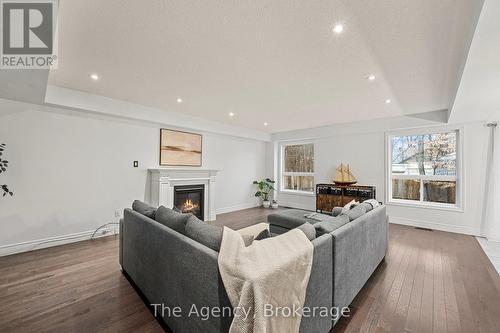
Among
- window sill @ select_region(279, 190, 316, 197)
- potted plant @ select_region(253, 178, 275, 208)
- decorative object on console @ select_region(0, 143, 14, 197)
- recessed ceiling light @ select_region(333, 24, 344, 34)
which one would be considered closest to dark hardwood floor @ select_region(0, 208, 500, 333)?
decorative object on console @ select_region(0, 143, 14, 197)

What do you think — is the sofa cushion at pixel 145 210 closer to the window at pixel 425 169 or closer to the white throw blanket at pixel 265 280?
the white throw blanket at pixel 265 280

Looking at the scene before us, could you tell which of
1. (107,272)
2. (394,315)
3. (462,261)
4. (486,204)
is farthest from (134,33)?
(486,204)

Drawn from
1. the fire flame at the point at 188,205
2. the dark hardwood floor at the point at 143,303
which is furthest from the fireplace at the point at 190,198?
the dark hardwood floor at the point at 143,303

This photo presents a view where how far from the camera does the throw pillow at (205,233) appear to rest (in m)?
1.35

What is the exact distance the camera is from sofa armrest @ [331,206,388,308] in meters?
1.61

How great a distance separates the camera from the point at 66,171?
11.2ft

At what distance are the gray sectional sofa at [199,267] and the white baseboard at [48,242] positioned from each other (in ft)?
6.26

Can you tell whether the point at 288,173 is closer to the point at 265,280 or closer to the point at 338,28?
the point at 338,28

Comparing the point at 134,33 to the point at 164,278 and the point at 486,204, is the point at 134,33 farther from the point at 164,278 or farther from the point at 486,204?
the point at 486,204

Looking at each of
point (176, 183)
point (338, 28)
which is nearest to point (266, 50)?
point (338, 28)

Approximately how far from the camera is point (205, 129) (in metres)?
5.16

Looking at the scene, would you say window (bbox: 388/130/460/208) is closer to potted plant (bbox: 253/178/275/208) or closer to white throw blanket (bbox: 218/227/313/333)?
potted plant (bbox: 253/178/275/208)

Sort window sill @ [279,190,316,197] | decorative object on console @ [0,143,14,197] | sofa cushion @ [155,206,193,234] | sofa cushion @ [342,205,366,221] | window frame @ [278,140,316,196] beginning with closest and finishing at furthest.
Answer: sofa cushion @ [155,206,193,234] < sofa cushion @ [342,205,366,221] < decorative object on console @ [0,143,14,197] < window sill @ [279,190,316,197] < window frame @ [278,140,316,196]

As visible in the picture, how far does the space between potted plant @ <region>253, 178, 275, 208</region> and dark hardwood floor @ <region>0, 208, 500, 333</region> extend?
12.9 ft
